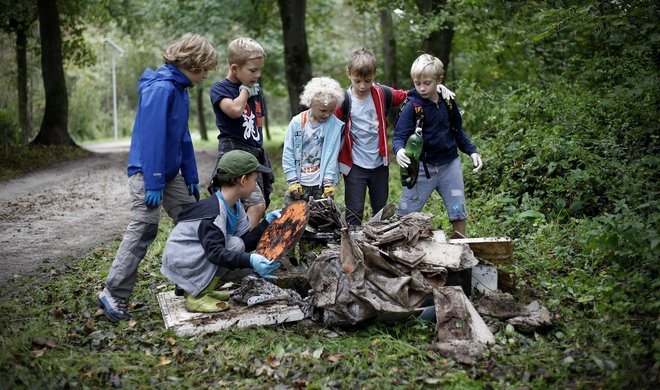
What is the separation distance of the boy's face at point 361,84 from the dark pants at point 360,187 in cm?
69

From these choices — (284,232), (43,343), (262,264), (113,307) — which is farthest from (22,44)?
(262,264)

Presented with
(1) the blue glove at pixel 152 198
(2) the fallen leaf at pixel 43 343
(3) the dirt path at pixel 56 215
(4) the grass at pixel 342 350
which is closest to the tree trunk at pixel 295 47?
(3) the dirt path at pixel 56 215

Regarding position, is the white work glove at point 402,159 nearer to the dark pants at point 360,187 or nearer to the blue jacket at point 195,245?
the dark pants at point 360,187

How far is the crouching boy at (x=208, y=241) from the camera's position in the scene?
14.5 ft

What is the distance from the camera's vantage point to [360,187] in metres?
5.64

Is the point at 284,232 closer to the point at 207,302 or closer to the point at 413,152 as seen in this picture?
the point at 207,302

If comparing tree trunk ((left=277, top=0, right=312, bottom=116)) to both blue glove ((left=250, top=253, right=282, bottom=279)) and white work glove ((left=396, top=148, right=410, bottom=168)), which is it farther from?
blue glove ((left=250, top=253, right=282, bottom=279))

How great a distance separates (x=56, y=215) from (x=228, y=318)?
6.11m

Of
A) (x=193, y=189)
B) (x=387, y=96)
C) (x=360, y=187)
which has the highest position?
(x=387, y=96)

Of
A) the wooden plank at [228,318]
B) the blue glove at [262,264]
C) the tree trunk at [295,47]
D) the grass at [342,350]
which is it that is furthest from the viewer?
the tree trunk at [295,47]

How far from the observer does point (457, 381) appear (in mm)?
3482

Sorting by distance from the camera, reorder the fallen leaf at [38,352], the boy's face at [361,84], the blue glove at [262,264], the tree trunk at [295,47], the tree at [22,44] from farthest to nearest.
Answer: the tree at [22,44]
the tree trunk at [295,47]
the boy's face at [361,84]
the blue glove at [262,264]
the fallen leaf at [38,352]

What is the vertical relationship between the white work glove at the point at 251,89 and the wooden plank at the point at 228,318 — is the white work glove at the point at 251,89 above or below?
above

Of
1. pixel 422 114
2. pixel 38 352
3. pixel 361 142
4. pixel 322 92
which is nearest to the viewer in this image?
pixel 38 352
